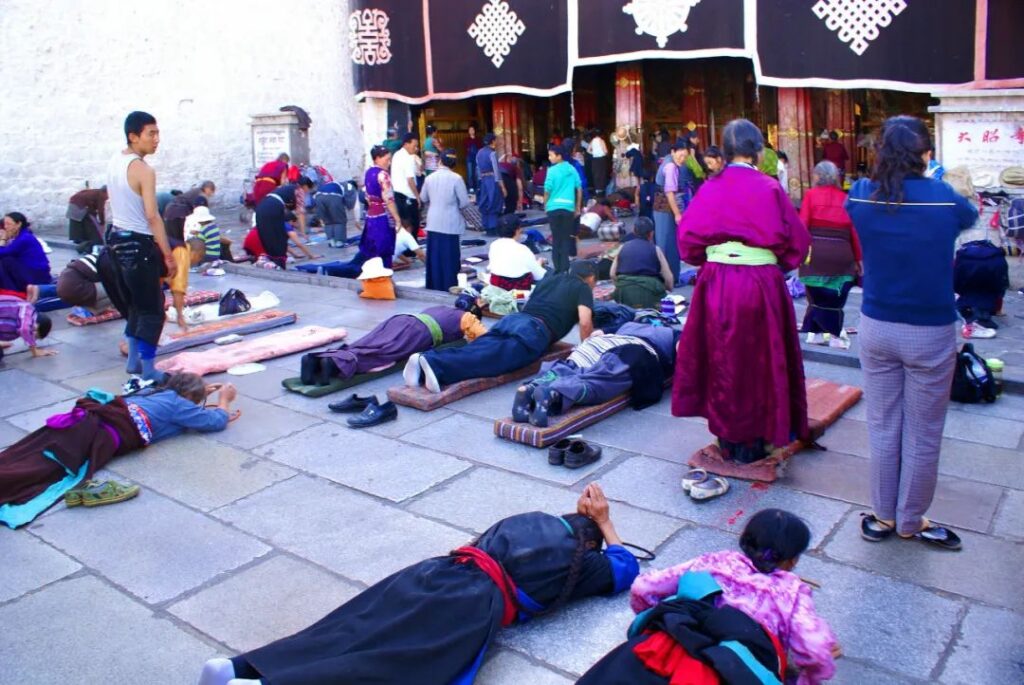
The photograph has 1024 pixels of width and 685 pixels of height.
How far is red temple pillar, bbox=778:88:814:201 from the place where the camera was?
14.5 meters

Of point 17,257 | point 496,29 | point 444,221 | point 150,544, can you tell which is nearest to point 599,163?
point 496,29

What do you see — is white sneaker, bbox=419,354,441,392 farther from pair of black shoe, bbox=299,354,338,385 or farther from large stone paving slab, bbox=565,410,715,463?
large stone paving slab, bbox=565,410,715,463

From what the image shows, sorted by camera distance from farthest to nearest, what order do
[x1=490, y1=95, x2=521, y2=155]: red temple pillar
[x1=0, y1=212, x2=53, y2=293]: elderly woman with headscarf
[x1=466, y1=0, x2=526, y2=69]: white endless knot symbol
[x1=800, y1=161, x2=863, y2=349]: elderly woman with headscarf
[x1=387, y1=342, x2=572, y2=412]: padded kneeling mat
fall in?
[x1=490, y1=95, x2=521, y2=155]: red temple pillar → [x1=466, y1=0, x2=526, y2=69]: white endless knot symbol → [x1=0, y1=212, x2=53, y2=293]: elderly woman with headscarf → [x1=800, y1=161, x2=863, y2=349]: elderly woman with headscarf → [x1=387, y1=342, x2=572, y2=412]: padded kneeling mat

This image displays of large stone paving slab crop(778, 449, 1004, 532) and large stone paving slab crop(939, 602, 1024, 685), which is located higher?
large stone paving slab crop(778, 449, 1004, 532)

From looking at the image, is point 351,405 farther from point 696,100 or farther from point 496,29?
point 696,100

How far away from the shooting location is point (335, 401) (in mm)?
6332

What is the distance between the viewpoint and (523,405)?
215 inches

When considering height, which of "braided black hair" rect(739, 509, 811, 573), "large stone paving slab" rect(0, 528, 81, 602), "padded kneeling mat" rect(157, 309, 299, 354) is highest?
"braided black hair" rect(739, 509, 811, 573)

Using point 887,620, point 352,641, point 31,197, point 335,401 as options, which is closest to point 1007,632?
point 887,620

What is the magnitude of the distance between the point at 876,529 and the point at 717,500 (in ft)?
2.48

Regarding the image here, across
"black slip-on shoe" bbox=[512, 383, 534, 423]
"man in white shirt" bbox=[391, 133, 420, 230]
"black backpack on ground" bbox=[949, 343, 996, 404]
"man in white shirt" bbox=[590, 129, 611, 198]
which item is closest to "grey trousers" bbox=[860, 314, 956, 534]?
"black slip-on shoe" bbox=[512, 383, 534, 423]

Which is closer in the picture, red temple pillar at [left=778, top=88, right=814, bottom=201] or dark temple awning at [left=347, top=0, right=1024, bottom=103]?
dark temple awning at [left=347, top=0, right=1024, bottom=103]

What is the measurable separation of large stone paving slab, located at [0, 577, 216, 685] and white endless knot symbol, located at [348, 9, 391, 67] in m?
15.5

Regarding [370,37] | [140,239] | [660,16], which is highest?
[370,37]
